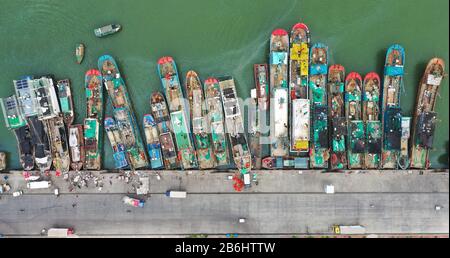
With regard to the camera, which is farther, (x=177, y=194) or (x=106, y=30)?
(x=106, y=30)

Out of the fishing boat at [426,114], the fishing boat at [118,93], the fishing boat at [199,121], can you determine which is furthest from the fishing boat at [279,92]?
the fishing boat at [118,93]

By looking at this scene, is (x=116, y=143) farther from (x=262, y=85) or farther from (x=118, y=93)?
(x=262, y=85)

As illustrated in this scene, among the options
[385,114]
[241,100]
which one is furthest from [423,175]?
[241,100]

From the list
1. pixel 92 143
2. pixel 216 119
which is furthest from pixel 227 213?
pixel 92 143

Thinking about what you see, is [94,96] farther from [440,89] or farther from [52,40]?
[440,89]

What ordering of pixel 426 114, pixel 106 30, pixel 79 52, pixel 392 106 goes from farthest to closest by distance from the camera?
1. pixel 79 52
2. pixel 106 30
3. pixel 392 106
4. pixel 426 114

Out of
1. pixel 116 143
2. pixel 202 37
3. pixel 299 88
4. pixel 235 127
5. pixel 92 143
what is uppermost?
pixel 202 37

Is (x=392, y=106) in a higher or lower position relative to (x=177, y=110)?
lower
